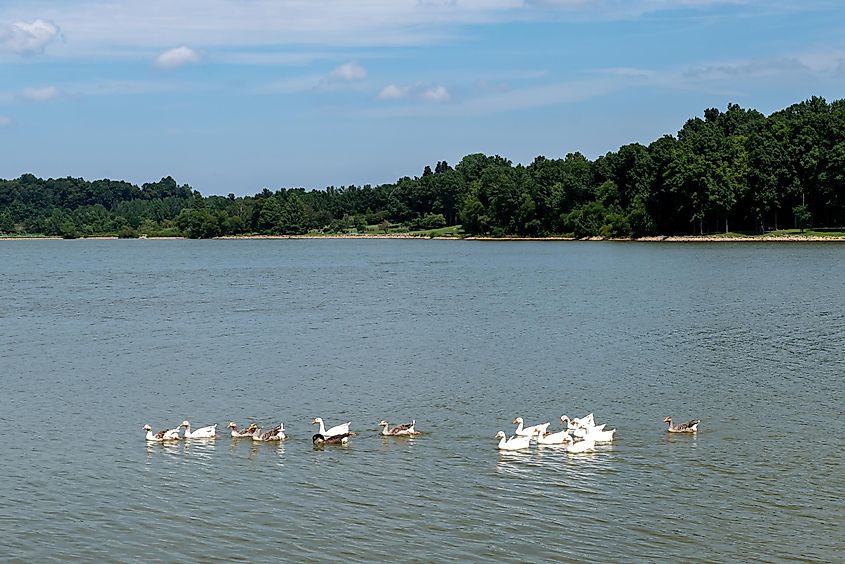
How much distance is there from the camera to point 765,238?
14250cm

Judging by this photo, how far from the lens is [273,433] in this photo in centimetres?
2641

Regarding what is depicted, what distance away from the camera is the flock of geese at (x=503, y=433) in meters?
25.1

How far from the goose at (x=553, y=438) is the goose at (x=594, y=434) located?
27 cm

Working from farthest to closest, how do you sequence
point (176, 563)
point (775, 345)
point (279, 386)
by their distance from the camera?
point (775, 345) < point (279, 386) < point (176, 563)

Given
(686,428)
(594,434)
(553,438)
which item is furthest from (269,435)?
(686,428)

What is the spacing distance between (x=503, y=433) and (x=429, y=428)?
2.63 meters

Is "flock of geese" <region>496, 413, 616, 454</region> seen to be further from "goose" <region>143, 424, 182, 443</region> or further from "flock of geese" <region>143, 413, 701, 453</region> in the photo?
"goose" <region>143, 424, 182, 443</region>

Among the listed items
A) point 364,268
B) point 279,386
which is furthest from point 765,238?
point 279,386

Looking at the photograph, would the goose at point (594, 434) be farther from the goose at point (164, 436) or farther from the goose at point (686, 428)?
the goose at point (164, 436)

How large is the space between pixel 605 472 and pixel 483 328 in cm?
2652

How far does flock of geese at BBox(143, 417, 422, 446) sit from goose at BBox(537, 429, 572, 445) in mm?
3124

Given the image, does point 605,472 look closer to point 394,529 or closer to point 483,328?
point 394,529

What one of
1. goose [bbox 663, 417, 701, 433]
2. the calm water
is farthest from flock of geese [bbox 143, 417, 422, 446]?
goose [bbox 663, 417, 701, 433]

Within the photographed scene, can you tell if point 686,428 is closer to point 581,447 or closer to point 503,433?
point 581,447
